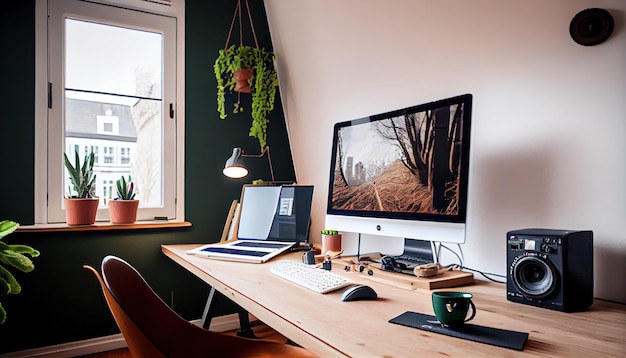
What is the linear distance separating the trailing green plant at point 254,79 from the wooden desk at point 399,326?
1679 mm

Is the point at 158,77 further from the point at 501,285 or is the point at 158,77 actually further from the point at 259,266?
the point at 501,285

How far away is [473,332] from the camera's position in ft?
3.25

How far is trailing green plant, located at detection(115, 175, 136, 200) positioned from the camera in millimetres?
2666

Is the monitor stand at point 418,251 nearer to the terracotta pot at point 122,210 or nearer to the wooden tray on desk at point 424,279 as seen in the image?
the wooden tray on desk at point 424,279

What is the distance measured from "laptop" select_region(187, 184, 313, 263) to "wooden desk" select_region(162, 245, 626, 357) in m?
0.70

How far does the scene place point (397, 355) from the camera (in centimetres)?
87

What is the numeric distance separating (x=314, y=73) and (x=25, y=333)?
2.26m

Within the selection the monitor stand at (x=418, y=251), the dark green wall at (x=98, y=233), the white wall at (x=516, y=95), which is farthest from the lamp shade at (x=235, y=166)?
the monitor stand at (x=418, y=251)

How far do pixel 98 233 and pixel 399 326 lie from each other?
2.19 m

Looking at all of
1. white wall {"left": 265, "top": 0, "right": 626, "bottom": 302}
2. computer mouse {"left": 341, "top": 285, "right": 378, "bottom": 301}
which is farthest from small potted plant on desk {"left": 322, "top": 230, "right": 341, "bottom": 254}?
computer mouse {"left": 341, "top": 285, "right": 378, "bottom": 301}

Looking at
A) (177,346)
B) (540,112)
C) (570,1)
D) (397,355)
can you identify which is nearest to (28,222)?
(177,346)

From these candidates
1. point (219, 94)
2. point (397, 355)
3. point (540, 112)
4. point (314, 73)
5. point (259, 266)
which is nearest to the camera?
point (397, 355)

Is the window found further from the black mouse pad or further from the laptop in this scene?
the black mouse pad

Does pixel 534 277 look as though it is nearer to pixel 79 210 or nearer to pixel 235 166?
pixel 235 166
